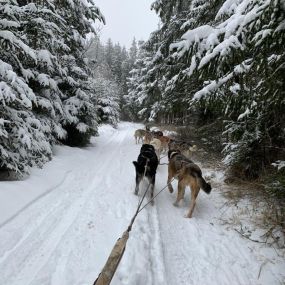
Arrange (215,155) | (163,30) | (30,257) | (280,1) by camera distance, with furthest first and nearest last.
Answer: (163,30) < (215,155) < (30,257) < (280,1)

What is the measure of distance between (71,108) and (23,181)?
21.8ft

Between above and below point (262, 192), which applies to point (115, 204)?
below

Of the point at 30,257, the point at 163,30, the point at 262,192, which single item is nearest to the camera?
the point at 30,257

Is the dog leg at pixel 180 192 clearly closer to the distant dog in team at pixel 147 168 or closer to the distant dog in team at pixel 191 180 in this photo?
the distant dog in team at pixel 191 180

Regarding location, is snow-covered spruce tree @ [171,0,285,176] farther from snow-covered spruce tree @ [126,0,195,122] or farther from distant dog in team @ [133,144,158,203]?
snow-covered spruce tree @ [126,0,195,122]

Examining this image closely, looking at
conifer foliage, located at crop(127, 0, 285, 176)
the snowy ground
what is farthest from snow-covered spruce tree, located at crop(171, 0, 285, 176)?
the snowy ground

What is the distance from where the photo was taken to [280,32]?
10.8ft

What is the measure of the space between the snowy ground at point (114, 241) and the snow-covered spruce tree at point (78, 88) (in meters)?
6.22

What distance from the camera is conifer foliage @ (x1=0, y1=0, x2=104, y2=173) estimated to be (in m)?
6.62

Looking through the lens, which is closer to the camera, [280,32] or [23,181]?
[280,32]

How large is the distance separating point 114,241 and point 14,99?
12.5ft

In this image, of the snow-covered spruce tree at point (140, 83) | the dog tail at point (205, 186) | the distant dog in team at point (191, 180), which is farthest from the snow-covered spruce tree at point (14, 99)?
the snow-covered spruce tree at point (140, 83)

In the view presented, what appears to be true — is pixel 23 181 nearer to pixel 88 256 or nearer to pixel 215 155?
pixel 88 256

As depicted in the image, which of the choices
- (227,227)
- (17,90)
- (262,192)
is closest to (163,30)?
(17,90)
